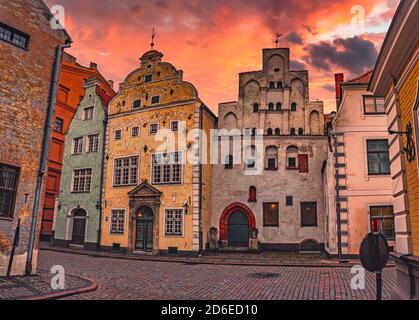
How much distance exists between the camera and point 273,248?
24969mm

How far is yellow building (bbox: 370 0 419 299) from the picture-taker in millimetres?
7000

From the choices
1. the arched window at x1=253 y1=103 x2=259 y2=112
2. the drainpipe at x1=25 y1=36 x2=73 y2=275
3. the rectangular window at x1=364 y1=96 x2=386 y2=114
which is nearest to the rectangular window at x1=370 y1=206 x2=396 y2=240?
the rectangular window at x1=364 y1=96 x2=386 y2=114

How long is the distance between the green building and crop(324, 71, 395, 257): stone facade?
17020 millimetres

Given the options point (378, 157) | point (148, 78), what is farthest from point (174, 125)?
point (378, 157)

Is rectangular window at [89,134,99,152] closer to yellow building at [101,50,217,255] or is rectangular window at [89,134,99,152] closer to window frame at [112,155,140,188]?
yellow building at [101,50,217,255]

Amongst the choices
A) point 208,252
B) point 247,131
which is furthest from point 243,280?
point 247,131

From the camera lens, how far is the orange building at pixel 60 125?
107ft

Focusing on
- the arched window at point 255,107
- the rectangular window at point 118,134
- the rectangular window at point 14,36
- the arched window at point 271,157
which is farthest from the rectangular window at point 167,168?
the rectangular window at point 14,36

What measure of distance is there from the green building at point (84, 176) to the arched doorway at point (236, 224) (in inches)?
376

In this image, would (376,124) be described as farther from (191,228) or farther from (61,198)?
(61,198)

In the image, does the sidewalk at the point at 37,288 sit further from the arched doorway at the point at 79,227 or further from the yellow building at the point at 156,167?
the arched doorway at the point at 79,227

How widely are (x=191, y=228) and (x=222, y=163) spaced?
5.98m

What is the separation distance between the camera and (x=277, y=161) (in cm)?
2619

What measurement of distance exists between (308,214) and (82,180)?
58.5 ft
